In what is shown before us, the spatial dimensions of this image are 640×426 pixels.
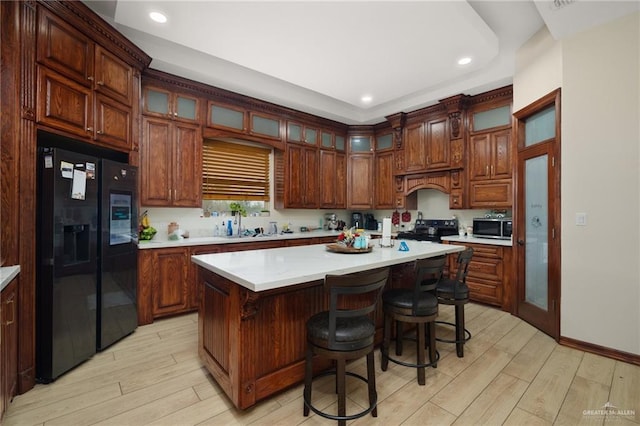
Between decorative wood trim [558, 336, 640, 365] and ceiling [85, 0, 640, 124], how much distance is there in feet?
9.54

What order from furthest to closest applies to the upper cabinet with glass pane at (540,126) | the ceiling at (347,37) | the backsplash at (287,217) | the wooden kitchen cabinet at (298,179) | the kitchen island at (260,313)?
the wooden kitchen cabinet at (298,179), the backsplash at (287,217), the upper cabinet with glass pane at (540,126), the ceiling at (347,37), the kitchen island at (260,313)

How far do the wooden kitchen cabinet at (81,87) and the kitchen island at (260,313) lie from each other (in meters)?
1.62

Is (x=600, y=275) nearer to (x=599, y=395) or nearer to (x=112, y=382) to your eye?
(x=599, y=395)

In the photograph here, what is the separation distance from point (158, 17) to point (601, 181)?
13.8 feet

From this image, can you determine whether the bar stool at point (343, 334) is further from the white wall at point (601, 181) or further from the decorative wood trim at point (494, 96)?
the decorative wood trim at point (494, 96)

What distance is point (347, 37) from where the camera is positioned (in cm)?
274

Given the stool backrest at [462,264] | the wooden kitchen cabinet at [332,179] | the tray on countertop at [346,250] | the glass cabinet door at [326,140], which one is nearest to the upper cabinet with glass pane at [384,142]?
the wooden kitchen cabinet at [332,179]

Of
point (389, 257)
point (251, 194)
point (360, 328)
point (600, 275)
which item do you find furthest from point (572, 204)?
point (251, 194)

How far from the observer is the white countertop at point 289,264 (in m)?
1.58

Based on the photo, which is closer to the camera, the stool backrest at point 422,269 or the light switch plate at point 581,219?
the stool backrest at point 422,269

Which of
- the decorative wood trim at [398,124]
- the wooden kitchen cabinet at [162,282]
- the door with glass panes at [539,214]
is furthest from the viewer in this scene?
the decorative wood trim at [398,124]

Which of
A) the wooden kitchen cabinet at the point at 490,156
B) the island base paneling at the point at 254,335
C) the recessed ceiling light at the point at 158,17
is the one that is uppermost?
the recessed ceiling light at the point at 158,17

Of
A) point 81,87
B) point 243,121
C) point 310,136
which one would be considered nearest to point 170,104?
point 243,121

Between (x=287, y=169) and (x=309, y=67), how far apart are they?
177 cm
